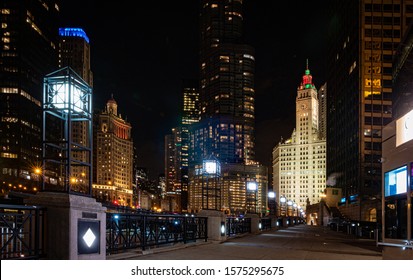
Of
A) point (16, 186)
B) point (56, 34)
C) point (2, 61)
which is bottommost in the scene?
point (16, 186)

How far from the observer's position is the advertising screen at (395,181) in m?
12.9

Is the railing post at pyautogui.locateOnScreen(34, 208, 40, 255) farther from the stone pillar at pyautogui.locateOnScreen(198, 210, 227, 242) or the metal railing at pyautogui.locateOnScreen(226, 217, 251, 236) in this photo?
the metal railing at pyautogui.locateOnScreen(226, 217, 251, 236)

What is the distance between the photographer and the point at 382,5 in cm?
8919

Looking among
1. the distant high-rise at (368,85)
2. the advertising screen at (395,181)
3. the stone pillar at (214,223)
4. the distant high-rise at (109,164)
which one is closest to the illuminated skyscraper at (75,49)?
the distant high-rise at (109,164)

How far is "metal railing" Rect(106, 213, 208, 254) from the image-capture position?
12156 mm

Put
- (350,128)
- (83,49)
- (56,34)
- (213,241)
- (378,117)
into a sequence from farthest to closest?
(83,49)
(56,34)
(350,128)
(378,117)
(213,241)

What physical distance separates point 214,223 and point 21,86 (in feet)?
386

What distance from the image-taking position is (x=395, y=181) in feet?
44.7

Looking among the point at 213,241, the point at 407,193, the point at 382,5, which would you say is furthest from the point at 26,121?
the point at 407,193

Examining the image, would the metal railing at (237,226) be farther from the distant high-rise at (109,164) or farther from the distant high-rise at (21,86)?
the distant high-rise at (109,164)

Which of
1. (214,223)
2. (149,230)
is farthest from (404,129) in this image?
(214,223)
